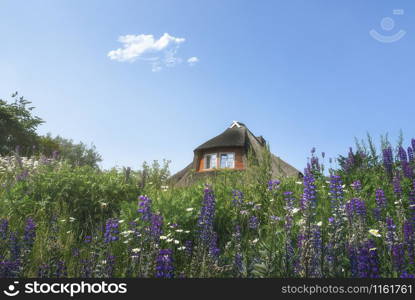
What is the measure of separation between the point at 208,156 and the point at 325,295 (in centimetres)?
2404

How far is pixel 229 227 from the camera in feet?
19.0

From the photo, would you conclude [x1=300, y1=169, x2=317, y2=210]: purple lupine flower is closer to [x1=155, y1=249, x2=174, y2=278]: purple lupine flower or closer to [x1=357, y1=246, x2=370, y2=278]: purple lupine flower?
[x1=357, y1=246, x2=370, y2=278]: purple lupine flower

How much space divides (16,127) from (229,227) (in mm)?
30910

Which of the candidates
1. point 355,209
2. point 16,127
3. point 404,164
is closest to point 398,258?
point 355,209

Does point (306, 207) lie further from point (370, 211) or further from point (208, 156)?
point (208, 156)

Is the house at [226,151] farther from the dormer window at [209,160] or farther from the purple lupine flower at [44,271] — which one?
the purple lupine flower at [44,271]

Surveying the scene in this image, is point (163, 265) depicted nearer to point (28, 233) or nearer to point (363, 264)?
point (363, 264)

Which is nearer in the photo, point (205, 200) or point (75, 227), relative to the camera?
point (205, 200)

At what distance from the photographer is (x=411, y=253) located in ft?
11.2

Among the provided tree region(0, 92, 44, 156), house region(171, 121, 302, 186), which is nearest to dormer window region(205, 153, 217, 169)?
house region(171, 121, 302, 186)

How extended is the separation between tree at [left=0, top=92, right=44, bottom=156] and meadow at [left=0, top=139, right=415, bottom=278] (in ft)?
80.0

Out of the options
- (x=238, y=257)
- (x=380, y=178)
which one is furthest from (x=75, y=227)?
(x=380, y=178)

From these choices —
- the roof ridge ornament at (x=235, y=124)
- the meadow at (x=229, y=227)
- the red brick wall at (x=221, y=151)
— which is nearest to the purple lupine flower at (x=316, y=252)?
the meadow at (x=229, y=227)

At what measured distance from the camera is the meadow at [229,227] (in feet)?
11.2
